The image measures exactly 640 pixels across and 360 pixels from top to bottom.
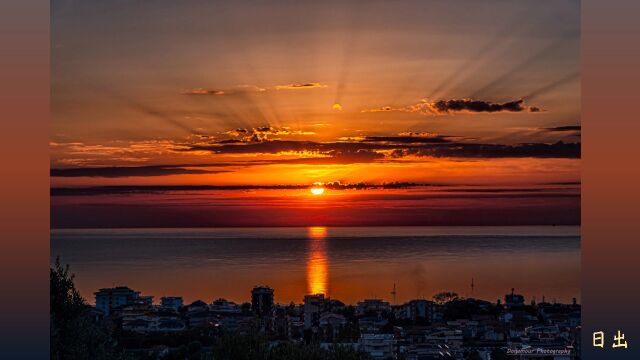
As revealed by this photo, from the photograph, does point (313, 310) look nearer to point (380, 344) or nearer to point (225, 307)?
point (225, 307)

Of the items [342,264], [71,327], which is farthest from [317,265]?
[71,327]

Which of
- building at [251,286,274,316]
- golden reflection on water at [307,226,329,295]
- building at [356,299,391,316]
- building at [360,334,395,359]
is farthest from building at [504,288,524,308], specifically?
building at [360,334,395,359]

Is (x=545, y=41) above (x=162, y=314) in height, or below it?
above

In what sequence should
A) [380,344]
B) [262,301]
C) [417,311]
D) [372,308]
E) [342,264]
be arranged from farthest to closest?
1. [342,264]
2. [262,301]
3. [372,308]
4. [417,311]
5. [380,344]

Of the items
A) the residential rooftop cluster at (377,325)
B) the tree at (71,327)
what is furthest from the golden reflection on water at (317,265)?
the tree at (71,327)

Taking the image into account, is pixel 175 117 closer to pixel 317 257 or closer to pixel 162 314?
pixel 162 314

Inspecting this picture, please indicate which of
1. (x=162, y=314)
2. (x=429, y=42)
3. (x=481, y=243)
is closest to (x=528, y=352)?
(x=429, y=42)
